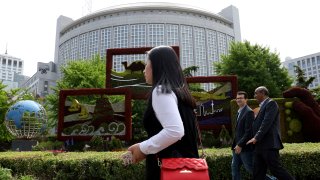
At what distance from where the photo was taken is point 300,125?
12.7 m

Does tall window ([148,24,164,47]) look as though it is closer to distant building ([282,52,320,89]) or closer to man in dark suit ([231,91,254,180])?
distant building ([282,52,320,89])

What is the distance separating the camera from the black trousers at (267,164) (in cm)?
452

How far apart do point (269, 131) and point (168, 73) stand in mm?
3210

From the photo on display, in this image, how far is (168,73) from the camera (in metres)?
2.16

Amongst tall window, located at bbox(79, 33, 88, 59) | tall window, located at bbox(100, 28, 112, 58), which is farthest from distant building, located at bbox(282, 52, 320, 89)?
tall window, located at bbox(79, 33, 88, 59)

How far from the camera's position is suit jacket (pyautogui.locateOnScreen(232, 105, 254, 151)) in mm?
5258

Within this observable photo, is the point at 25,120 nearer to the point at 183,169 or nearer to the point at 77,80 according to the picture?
the point at 77,80

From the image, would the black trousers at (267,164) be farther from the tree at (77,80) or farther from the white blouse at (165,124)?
the tree at (77,80)

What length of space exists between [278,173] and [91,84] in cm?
2596

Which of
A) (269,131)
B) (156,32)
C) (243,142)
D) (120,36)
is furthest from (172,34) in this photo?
(269,131)

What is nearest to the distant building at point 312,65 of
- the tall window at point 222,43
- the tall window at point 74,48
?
the tall window at point 222,43

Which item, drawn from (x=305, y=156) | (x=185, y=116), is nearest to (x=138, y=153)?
(x=185, y=116)

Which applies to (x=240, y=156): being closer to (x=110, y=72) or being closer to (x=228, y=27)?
(x=110, y=72)

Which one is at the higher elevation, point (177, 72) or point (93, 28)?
point (93, 28)
